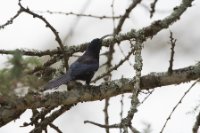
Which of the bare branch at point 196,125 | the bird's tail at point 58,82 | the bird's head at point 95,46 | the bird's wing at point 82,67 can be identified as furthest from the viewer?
the bird's head at point 95,46

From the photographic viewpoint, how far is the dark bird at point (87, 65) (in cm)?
368

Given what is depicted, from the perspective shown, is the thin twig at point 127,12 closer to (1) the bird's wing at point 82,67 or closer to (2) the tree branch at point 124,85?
(1) the bird's wing at point 82,67

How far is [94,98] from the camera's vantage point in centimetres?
335

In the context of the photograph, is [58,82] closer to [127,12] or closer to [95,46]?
[127,12]

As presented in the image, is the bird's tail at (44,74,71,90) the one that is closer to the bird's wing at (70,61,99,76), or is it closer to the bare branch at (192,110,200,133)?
the bird's wing at (70,61,99,76)

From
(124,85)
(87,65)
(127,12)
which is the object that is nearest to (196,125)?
(124,85)

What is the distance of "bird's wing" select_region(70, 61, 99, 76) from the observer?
3.87 m

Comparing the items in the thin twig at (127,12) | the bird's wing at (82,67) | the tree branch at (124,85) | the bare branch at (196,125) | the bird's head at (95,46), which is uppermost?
the thin twig at (127,12)

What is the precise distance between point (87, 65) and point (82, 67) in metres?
0.08

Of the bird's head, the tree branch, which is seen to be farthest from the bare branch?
the bird's head

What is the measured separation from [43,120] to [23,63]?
1516 millimetres

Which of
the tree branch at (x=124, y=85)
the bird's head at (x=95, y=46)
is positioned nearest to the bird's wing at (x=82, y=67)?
the bird's head at (x=95, y=46)

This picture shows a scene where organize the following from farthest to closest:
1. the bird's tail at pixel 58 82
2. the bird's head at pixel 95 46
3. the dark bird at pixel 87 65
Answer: the bird's head at pixel 95 46
the dark bird at pixel 87 65
the bird's tail at pixel 58 82

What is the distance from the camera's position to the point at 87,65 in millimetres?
4105
